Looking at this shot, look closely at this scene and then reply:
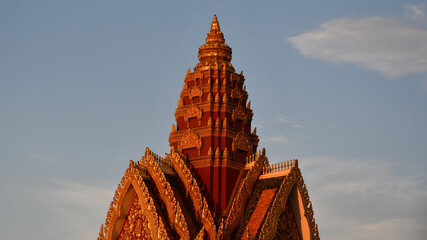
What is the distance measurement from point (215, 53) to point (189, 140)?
18.2 feet

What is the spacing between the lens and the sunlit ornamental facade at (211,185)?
4278cm

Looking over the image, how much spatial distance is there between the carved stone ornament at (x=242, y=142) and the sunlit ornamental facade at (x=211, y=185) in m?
0.05

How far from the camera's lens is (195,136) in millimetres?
45906

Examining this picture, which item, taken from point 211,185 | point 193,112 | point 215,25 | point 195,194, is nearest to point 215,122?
point 193,112

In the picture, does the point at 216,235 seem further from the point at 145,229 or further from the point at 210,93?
the point at 210,93

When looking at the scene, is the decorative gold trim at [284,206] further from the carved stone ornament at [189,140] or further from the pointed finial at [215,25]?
the pointed finial at [215,25]

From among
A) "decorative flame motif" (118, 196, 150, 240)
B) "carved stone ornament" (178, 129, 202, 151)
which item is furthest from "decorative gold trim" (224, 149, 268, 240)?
"decorative flame motif" (118, 196, 150, 240)

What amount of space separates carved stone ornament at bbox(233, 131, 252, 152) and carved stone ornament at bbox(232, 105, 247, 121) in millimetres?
1005

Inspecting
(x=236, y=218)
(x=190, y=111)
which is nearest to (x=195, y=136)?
(x=190, y=111)

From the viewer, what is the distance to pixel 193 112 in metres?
46.8

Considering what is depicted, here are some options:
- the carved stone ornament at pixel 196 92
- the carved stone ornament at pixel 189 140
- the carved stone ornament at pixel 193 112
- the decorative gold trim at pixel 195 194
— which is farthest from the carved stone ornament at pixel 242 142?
the carved stone ornament at pixel 196 92

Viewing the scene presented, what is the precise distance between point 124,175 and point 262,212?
7250 mm

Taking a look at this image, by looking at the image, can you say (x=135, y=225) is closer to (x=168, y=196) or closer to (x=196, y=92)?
(x=168, y=196)

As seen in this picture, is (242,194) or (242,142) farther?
(242,142)
